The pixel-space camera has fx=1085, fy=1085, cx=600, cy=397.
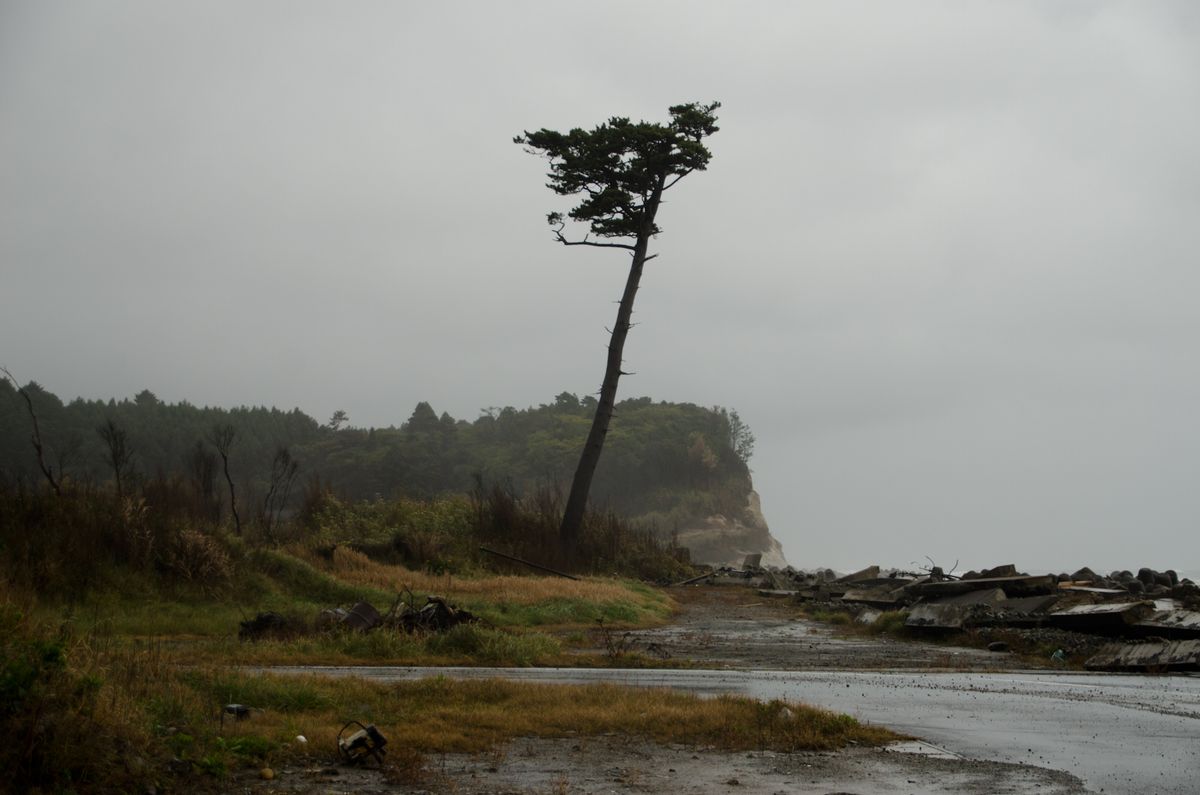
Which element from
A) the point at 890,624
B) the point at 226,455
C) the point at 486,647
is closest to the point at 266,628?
the point at 486,647

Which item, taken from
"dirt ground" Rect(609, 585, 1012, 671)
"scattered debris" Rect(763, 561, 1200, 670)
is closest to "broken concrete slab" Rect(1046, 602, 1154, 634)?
"scattered debris" Rect(763, 561, 1200, 670)

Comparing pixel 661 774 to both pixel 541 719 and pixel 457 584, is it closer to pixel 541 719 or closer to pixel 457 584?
pixel 541 719

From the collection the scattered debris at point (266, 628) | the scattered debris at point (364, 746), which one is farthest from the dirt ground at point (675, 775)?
the scattered debris at point (266, 628)

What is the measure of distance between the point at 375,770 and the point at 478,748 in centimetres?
111

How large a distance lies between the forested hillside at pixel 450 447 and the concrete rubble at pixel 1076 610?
160ft

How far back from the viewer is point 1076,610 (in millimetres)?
18391

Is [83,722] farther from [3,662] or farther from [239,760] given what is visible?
[239,760]

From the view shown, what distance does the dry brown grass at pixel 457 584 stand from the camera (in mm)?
23422

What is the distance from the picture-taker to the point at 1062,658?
16531 mm

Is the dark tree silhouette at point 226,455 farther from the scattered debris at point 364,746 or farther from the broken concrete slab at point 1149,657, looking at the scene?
the scattered debris at point 364,746

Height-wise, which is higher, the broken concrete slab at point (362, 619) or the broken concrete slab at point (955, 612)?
the broken concrete slab at point (955, 612)

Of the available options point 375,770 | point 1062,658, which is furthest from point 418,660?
point 1062,658

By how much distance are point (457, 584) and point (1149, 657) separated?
1442cm

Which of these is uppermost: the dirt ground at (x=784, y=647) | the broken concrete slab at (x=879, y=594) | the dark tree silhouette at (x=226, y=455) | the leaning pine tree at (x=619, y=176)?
the leaning pine tree at (x=619, y=176)
